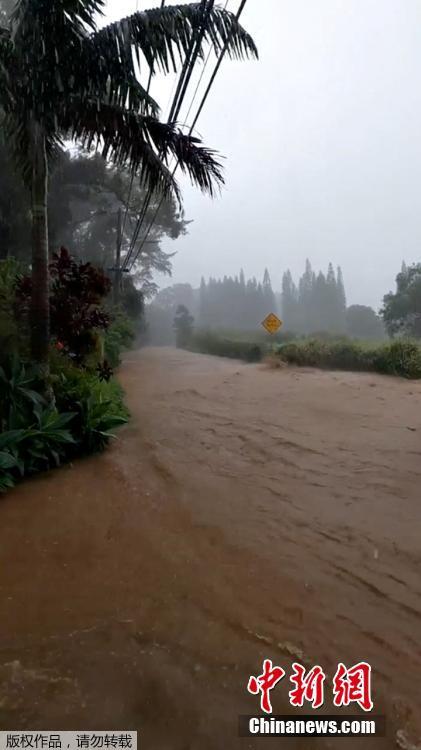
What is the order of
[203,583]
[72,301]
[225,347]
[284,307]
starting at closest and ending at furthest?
[203,583] < [72,301] < [225,347] < [284,307]

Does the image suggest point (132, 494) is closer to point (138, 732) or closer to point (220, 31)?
point (138, 732)

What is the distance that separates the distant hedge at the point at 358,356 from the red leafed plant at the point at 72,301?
8.46 meters

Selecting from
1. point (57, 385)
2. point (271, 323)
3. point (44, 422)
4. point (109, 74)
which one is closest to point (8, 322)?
point (57, 385)

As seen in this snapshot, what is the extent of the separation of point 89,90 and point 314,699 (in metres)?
6.04

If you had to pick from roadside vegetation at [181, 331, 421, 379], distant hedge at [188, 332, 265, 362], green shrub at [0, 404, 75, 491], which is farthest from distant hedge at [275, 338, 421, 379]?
green shrub at [0, 404, 75, 491]

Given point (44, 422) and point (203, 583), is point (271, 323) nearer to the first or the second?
point (44, 422)

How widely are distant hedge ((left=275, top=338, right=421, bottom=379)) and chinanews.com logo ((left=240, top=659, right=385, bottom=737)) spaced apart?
10092 millimetres

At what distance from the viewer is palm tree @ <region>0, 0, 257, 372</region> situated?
14.3 ft

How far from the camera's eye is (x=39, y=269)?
5.03 metres

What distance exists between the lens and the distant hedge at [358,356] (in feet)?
35.7

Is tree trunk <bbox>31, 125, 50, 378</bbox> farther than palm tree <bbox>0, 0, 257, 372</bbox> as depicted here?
Yes

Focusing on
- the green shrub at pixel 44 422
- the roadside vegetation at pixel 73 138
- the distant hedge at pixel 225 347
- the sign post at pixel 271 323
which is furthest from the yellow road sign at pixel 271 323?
Answer: the green shrub at pixel 44 422

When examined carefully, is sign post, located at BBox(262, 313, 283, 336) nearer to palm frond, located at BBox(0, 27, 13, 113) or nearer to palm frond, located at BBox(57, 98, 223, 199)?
palm frond, located at BBox(57, 98, 223, 199)

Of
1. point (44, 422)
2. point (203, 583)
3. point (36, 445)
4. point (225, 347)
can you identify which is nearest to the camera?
point (203, 583)
